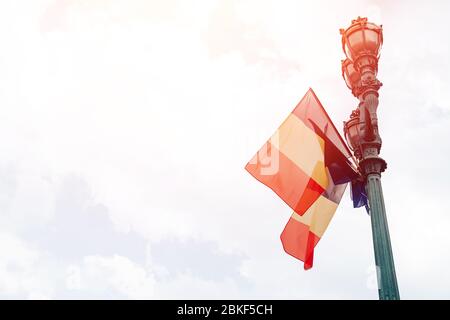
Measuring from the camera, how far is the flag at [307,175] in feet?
29.1

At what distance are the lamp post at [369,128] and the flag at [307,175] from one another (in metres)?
0.41

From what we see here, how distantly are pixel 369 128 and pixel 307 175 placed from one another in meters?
1.23

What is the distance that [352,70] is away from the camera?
32.1 ft

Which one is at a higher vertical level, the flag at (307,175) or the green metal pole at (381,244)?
the flag at (307,175)

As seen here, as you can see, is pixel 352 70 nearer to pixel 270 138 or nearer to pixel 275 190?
pixel 270 138

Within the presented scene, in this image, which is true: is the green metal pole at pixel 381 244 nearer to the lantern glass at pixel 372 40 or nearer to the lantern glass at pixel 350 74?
the lantern glass at pixel 350 74

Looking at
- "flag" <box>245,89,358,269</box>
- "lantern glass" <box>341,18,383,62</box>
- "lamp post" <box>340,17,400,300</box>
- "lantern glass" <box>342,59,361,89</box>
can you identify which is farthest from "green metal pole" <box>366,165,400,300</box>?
"lantern glass" <box>341,18,383,62</box>

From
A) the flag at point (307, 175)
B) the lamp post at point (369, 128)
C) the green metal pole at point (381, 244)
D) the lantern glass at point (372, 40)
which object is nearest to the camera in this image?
the green metal pole at point (381, 244)

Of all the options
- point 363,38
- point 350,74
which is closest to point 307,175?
point 350,74

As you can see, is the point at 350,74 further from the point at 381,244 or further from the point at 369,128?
the point at 381,244

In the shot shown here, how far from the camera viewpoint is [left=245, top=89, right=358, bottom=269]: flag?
29.1 ft

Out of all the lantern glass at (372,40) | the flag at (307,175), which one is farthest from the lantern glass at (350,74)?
the flag at (307,175)
